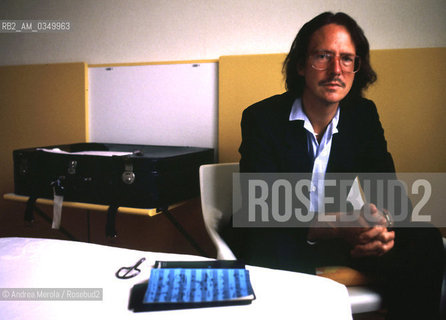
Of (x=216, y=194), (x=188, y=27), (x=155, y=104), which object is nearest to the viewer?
(x=216, y=194)

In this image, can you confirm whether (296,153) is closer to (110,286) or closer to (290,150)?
(290,150)

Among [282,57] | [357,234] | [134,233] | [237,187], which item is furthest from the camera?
[134,233]

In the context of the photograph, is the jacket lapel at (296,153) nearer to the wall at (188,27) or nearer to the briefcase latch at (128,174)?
the briefcase latch at (128,174)

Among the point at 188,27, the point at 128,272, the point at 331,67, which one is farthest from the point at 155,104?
the point at 128,272

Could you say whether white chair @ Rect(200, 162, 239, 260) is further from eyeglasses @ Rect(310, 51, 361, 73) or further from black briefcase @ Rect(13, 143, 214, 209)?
eyeglasses @ Rect(310, 51, 361, 73)

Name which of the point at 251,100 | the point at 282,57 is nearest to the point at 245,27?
the point at 282,57

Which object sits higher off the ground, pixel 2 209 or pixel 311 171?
pixel 311 171

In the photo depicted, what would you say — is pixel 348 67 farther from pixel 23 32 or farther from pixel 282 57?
pixel 23 32

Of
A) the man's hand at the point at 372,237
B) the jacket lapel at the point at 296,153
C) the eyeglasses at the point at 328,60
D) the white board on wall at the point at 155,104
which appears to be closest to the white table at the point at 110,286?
the man's hand at the point at 372,237

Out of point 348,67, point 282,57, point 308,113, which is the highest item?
point 282,57

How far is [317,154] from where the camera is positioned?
1362 mm

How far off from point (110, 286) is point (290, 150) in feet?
2.81

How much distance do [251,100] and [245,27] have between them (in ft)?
1.50

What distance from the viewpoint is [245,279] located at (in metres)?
0.74
